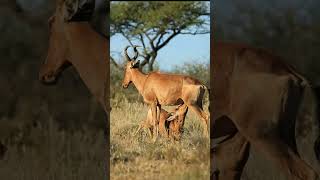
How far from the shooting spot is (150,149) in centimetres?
543

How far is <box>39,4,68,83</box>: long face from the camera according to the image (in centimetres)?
523

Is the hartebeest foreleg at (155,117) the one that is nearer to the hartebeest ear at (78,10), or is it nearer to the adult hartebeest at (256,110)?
the adult hartebeest at (256,110)

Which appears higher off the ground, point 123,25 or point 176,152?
point 123,25

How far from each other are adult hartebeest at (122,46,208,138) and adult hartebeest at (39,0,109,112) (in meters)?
0.30

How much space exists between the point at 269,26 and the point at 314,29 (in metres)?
0.41

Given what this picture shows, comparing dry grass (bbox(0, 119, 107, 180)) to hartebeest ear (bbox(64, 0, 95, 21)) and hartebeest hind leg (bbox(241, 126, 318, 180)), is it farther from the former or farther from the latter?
hartebeest hind leg (bbox(241, 126, 318, 180))

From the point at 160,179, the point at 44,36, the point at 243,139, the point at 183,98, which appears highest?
the point at 44,36

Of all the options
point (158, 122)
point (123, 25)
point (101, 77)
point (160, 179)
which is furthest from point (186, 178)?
point (123, 25)

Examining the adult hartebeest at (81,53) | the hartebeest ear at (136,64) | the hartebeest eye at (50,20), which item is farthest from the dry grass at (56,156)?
the hartebeest eye at (50,20)

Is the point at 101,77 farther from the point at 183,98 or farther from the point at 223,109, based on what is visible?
the point at 223,109

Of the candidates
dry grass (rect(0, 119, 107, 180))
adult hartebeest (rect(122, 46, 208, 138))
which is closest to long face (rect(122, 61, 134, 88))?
adult hartebeest (rect(122, 46, 208, 138))

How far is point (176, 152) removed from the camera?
5.42 m

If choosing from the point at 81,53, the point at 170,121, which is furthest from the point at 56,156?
the point at 170,121

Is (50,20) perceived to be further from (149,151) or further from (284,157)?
(284,157)
